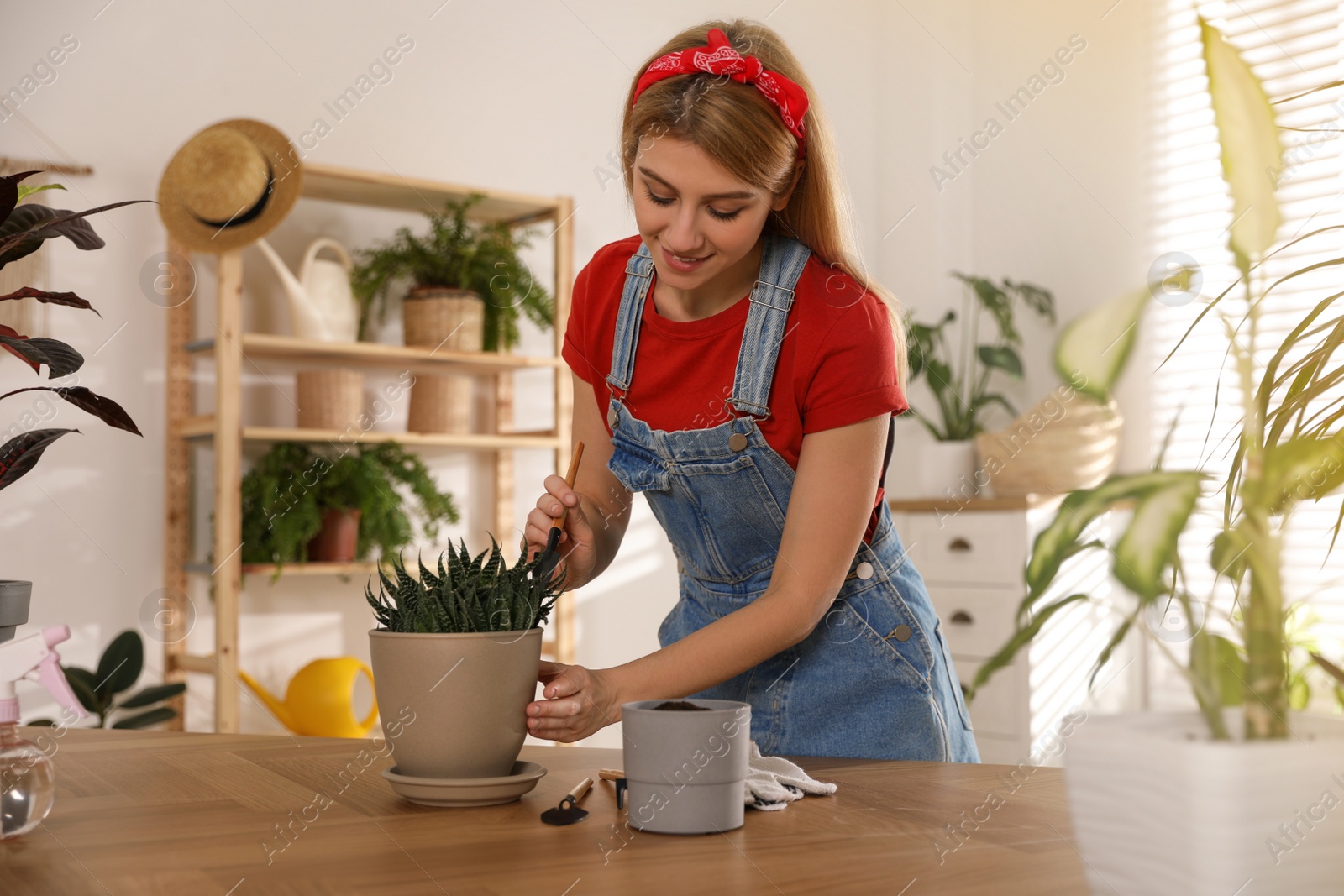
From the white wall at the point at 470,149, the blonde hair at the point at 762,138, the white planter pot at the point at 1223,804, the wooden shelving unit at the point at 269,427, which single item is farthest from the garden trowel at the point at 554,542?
the white wall at the point at 470,149

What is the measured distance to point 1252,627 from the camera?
35 cm

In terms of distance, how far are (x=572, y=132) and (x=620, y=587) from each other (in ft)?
4.67

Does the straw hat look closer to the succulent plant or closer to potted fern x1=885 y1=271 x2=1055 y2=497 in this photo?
potted fern x1=885 y1=271 x2=1055 y2=497

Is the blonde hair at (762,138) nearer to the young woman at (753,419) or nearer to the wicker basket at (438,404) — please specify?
the young woman at (753,419)

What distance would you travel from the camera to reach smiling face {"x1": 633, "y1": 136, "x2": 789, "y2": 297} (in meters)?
1.08

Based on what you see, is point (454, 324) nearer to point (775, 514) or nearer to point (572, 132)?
point (572, 132)

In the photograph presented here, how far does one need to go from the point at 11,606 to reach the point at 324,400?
2.18 metres

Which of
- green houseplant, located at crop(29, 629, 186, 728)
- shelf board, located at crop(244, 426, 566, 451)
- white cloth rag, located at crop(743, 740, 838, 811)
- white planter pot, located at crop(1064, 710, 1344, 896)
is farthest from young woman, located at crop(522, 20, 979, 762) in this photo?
green houseplant, located at crop(29, 629, 186, 728)

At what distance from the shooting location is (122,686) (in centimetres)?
268

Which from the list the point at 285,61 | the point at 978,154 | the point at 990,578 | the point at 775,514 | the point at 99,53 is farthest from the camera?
the point at 978,154

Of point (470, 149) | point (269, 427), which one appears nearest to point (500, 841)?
point (269, 427)

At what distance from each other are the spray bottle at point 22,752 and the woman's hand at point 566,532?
32cm

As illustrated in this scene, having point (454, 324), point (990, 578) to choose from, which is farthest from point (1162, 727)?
point (990, 578)

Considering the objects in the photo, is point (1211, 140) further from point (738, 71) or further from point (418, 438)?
point (418, 438)
